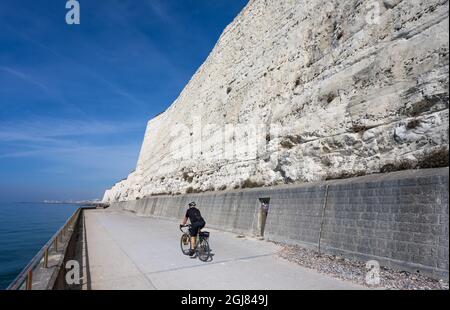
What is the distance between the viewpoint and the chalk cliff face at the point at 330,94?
8.71m

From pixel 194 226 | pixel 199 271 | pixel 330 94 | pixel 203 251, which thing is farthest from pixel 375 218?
pixel 330 94

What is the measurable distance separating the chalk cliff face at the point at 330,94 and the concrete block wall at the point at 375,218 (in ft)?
3.06

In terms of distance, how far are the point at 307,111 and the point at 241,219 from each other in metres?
5.99

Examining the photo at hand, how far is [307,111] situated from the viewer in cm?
1377

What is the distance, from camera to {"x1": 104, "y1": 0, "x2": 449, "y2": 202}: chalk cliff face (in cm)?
871

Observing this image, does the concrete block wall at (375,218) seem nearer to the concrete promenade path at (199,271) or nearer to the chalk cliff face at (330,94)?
the chalk cliff face at (330,94)

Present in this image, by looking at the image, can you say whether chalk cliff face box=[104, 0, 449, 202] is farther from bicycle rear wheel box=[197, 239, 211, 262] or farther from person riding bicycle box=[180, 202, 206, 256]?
bicycle rear wheel box=[197, 239, 211, 262]

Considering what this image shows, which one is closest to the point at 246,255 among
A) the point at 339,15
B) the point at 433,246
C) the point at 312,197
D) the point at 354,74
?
the point at 312,197

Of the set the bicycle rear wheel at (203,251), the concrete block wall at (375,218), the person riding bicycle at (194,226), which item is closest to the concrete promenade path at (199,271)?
the bicycle rear wheel at (203,251)

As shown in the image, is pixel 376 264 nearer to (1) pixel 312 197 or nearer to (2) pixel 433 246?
(2) pixel 433 246

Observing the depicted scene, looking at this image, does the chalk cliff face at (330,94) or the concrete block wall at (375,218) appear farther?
the chalk cliff face at (330,94)

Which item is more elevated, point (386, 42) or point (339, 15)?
point (339, 15)

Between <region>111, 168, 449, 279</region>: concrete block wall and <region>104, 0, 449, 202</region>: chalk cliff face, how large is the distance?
3.06 feet
